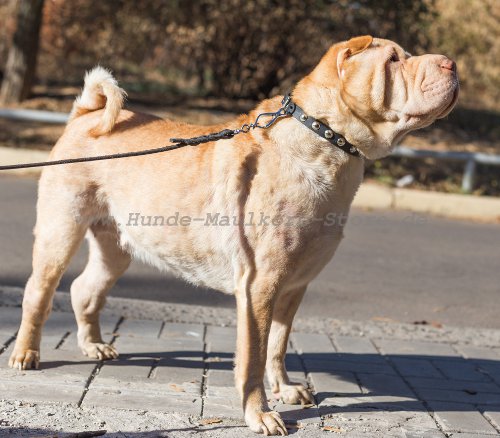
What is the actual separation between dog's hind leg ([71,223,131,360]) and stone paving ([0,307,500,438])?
122 millimetres

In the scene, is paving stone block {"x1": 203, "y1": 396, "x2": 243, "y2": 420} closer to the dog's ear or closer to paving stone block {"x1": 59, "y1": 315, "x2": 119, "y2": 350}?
paving stone block {"x1": 59, "y1": 315, "x2": 119, "y2": 350}

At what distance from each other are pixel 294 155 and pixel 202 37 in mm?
13040

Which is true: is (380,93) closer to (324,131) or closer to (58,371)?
(324,131)

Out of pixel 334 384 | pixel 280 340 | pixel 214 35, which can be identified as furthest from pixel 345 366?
pixel 214 35

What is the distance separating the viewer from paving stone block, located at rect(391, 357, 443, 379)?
15.8ft

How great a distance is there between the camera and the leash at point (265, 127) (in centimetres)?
379

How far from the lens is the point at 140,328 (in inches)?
208

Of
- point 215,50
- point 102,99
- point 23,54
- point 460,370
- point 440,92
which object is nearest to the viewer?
point 440,92

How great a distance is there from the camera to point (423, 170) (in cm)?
1415

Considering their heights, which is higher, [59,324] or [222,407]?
[222,407]

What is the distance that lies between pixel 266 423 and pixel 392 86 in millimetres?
1613

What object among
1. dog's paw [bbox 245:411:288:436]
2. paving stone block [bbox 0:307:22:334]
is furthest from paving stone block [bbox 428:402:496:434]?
paving stone block [bbox 0:307:22:334]

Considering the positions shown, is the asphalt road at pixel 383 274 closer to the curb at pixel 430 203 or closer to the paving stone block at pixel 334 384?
the curb at pixel 430 203

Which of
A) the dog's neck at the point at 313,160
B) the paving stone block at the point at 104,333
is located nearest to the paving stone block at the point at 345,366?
the paving stone block at the point at 104,333
